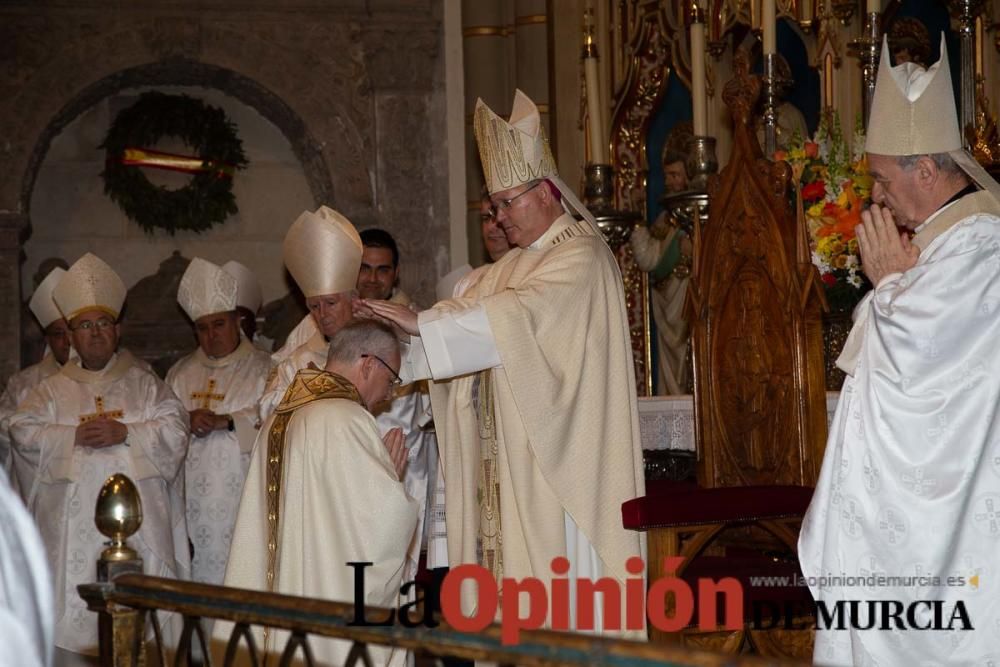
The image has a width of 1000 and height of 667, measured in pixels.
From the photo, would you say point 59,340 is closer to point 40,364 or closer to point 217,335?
point 40,364

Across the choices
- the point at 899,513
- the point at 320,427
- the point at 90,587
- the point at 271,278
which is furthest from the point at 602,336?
the point at 271,278

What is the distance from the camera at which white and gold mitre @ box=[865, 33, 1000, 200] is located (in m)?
3.54

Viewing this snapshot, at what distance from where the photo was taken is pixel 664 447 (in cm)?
585

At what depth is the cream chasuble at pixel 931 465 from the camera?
3.34 m

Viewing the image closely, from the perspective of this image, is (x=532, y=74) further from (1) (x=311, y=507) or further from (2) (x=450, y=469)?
(1) (x=311, y=507)

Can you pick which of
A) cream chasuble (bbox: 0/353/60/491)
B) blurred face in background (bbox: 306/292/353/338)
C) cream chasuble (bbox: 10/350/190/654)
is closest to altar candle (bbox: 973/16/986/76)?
blurred face in background (bbox: 306/292/353/338)

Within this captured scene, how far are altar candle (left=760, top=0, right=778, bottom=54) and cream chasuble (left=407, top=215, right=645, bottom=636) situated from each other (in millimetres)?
1280

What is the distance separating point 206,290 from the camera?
7.57 meters

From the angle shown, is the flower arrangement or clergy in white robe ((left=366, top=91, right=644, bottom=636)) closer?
clergy in white robe ((left=366, top=91, right=644, bottom=636))

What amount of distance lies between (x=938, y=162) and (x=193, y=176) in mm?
7257

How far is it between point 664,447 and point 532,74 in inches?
157

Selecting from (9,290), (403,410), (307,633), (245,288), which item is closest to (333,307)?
(403,410)

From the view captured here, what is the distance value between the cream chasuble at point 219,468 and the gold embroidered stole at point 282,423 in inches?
129

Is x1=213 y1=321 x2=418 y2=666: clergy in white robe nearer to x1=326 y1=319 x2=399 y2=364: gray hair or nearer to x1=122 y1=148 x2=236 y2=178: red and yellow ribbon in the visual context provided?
x1=326 y1=319 x2=399 y2=364: gray hair
